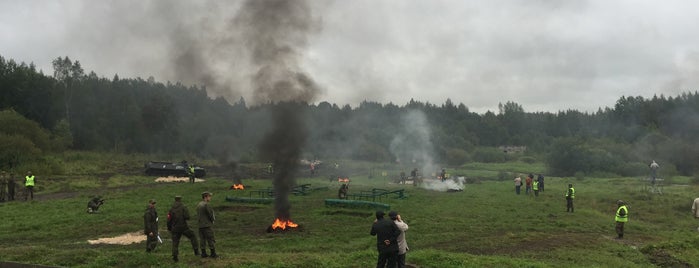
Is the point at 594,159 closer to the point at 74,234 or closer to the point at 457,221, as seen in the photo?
the point at 457,221

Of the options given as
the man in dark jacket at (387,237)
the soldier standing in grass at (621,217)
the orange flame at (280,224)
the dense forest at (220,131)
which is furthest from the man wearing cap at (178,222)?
the dense forest at (220,131)

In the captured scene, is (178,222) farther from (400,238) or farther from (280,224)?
(280,224)

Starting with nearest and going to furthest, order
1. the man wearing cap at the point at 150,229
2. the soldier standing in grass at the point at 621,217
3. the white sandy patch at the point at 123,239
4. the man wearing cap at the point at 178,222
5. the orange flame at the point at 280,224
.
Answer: the man wearing cap at the point at 178,222
the man wearing cap at the point at 150,229
the white sandy patch at the point at 123,239
the soldier standing in grass at the point at 621,217
the orange flame at the point at 280,224

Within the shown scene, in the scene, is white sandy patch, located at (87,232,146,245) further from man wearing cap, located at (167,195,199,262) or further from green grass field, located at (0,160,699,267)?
man wearing cap, located at (167,195,199,262)

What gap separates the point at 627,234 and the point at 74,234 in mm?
24973

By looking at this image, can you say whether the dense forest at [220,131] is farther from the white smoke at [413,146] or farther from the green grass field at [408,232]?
the green grass field at [408,232]

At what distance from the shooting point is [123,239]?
20.0 metres

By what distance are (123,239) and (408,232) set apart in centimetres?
1192

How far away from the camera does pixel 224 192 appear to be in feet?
125

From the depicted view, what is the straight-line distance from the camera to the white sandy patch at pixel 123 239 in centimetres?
1934

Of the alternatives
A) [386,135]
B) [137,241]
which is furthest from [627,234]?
[386,135]

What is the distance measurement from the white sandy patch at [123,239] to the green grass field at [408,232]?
756mm

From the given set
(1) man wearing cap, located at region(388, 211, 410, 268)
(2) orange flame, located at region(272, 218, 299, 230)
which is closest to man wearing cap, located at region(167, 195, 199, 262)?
(1) man wearing cap, located at region(388, 211, 410, 268)

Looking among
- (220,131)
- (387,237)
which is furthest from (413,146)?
(387,237)
